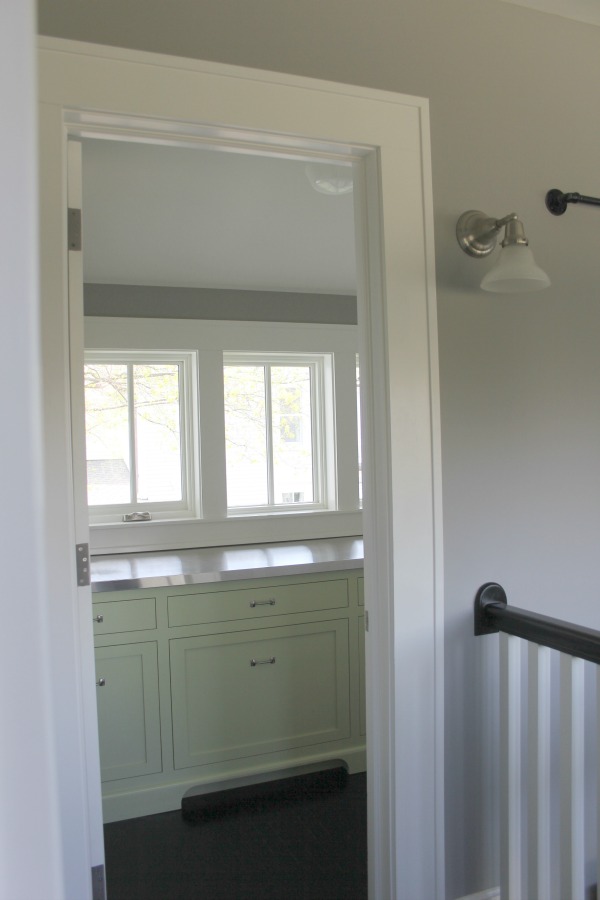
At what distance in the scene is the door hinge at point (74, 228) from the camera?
147 centimetres

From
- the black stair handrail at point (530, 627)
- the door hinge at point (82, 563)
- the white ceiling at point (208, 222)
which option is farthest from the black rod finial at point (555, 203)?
the door hinge at point (82, 563)

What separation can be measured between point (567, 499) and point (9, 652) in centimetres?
183

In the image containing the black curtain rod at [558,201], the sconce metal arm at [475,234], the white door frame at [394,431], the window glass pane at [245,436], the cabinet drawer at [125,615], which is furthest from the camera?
the window glass pane at [245,436]

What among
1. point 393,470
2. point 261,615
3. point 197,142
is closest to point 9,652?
point 393,470

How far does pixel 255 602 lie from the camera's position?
9.04 feet

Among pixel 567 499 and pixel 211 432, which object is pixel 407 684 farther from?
pixel 211 432

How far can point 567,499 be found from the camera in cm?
183

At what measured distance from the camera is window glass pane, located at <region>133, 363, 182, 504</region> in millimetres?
3562

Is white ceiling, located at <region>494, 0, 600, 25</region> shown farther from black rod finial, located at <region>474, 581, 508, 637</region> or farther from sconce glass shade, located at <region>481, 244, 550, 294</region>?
black rod finial, located at <region>474, 581, 508, 637</region>

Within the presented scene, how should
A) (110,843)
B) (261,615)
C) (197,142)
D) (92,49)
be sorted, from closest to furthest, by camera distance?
(92,49), (197,142), (110,843), (261,615)

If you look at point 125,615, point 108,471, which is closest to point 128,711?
point 125,615

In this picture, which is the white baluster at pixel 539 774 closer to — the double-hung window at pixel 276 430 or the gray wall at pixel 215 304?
the double-hung window at pixel 276 430

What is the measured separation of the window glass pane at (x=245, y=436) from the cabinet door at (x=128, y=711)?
1.27 m

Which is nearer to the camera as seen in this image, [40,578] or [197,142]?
[40,578]
